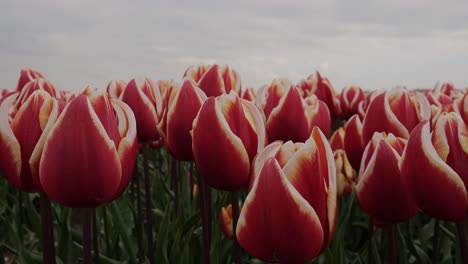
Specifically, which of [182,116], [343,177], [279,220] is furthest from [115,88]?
[279,220]

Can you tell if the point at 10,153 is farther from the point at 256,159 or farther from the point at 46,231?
the point at 256,159

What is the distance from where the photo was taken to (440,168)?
1738 mm

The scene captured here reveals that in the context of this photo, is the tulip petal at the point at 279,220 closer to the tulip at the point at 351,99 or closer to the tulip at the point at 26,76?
the tulip at the point at 26,76

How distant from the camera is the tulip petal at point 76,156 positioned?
5.76 feet

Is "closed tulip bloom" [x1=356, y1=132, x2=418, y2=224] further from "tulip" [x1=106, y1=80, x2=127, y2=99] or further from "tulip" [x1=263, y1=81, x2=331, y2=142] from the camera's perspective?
"tulip" [x1=106, y1=80, x2=127, y2=99]

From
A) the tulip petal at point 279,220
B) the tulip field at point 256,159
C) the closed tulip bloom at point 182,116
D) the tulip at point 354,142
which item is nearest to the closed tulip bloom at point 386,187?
the tulip field at point 256,159

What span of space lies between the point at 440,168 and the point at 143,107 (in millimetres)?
1701

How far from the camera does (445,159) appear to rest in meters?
1.79

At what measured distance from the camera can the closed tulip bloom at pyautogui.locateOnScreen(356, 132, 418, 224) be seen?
193 centimetres

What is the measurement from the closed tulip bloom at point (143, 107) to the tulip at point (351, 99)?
4155mm

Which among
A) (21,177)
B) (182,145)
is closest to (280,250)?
(182,145)

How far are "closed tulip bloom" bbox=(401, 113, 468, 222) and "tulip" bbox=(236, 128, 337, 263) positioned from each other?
0.37 meters

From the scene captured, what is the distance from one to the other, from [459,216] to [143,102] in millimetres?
1760

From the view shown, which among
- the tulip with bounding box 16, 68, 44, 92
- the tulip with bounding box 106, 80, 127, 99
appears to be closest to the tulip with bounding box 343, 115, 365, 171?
the tulip with bounding box 106, 80, 127, 99
